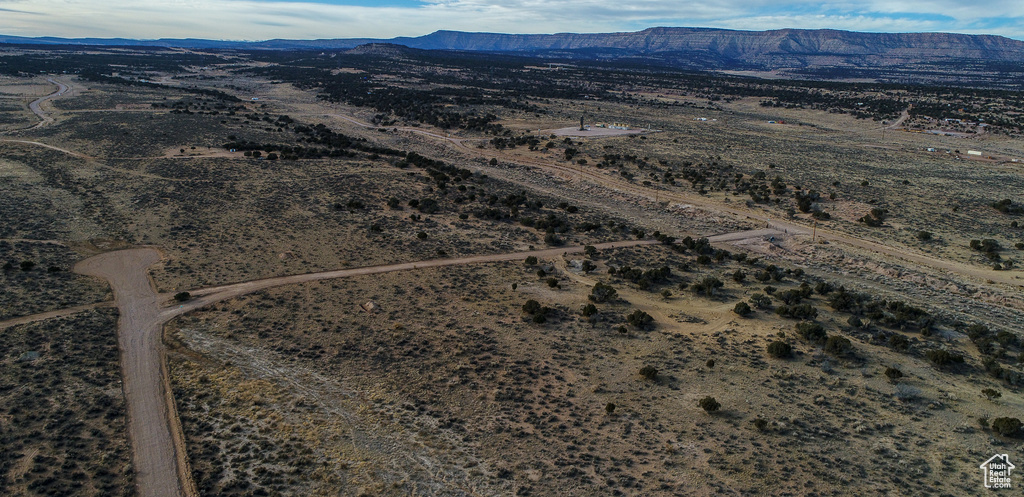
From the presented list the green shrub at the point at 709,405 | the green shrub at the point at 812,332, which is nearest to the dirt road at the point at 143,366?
the green shrub at the point at 709,405

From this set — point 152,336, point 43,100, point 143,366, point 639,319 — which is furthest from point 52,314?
point 43,100

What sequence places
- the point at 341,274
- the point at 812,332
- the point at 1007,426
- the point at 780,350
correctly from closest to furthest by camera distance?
1. the point at 1007,426
2. the point at 780,350
3. the point at 812,332
4. the point at 341,274

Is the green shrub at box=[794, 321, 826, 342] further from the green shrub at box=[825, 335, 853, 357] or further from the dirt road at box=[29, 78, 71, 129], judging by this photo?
the dirt road at box=[29, 78, 71, 129]

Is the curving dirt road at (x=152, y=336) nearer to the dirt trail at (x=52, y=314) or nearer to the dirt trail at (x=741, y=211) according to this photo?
the dirt trail at (x=52, y=314)

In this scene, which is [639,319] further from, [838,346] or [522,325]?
[838,346]

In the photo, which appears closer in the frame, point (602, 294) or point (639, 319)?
point (639, 319)

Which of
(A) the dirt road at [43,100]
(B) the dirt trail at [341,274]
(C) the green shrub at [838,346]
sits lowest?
(C) the green shrub at [838,346]

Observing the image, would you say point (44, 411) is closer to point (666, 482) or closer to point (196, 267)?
point (196, 267)

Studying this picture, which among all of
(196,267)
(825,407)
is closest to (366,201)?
(196,267)

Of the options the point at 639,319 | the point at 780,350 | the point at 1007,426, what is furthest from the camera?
the point at 639,319
